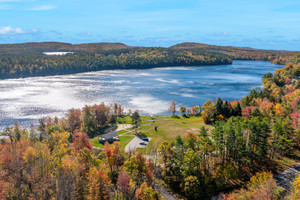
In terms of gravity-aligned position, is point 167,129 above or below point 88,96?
below

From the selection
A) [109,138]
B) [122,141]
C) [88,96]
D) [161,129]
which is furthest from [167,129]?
[88,96]

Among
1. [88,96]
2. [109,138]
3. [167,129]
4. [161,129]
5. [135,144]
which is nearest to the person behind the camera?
[135,144]

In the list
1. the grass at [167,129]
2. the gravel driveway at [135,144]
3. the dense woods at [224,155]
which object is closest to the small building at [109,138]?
the gravel driveway at [135,144]

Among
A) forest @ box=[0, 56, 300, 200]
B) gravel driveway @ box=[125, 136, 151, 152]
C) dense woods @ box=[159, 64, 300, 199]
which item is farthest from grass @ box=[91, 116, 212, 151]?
dense woods @ box=[159, 64, 300, 199]

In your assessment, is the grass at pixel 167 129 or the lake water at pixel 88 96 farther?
the lake water at pixel 88 96

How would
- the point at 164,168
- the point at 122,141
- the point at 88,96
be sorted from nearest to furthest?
the point at 164,168
the point at 122,141
the point at 88,96

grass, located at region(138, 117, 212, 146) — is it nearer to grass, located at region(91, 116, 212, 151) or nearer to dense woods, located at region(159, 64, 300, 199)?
grass, located at region(91, 116, 212, 151)

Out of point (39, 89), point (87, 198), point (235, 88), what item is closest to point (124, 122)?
point (87, 198)

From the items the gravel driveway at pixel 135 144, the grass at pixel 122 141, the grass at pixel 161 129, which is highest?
the grass at pixel 161 129

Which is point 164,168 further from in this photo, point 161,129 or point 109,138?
point 161,129

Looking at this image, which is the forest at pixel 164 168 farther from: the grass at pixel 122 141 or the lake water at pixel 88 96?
the lake water at pixel 88 96

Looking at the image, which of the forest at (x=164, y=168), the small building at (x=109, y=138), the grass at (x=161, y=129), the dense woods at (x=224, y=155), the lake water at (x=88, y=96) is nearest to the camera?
the forest at (x=164, y=168)
